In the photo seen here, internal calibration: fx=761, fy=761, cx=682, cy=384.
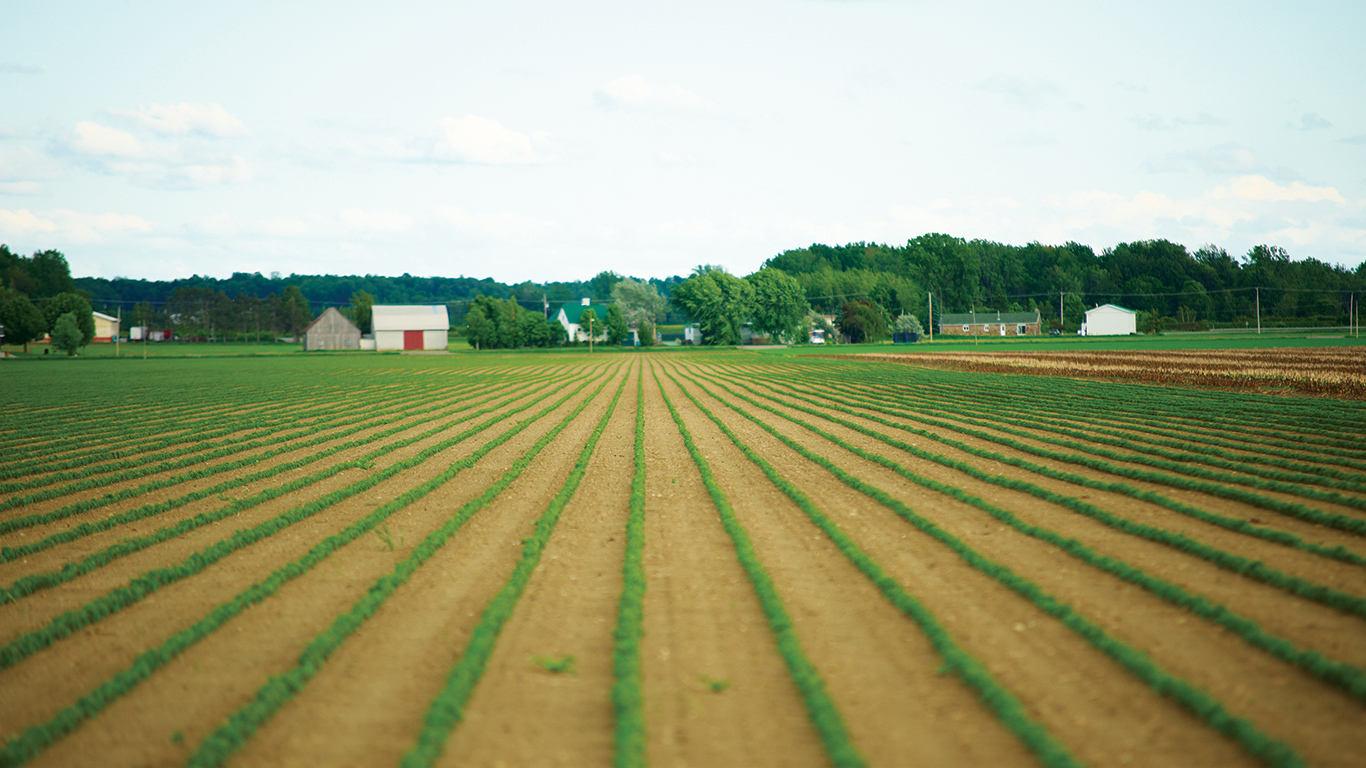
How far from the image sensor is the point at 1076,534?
25.8 feet

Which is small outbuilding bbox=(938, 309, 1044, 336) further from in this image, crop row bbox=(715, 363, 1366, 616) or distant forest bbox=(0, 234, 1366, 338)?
crop row bbox=(715, 363, 1366, 616)

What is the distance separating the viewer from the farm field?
4.10m

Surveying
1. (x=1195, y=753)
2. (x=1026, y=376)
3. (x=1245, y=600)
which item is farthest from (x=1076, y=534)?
(x=1026, y=376)

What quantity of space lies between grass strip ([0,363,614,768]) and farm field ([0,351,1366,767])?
0.9 inches

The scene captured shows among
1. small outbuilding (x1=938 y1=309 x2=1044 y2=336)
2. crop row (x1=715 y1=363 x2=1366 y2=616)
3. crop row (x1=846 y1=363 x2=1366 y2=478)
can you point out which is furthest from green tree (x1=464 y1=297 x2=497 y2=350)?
crop row (x1=715 y1=363 x2=1366 y2=616)

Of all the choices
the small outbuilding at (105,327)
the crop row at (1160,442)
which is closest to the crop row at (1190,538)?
the crop row at (1160,442)

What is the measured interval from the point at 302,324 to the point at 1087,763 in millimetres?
140941

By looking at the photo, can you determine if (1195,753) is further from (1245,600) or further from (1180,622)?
(1245,600)

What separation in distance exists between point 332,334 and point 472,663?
100 m

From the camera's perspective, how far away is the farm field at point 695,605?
4102 mm

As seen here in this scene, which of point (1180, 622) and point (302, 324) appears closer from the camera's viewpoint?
point (1180, 622)

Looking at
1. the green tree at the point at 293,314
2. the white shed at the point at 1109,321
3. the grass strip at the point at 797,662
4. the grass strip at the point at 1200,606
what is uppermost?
the green tree at the point at 293,314

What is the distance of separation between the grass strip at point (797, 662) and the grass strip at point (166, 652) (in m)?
4.10

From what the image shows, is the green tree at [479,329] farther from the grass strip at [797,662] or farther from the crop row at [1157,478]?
the grass strip at [797,662]
